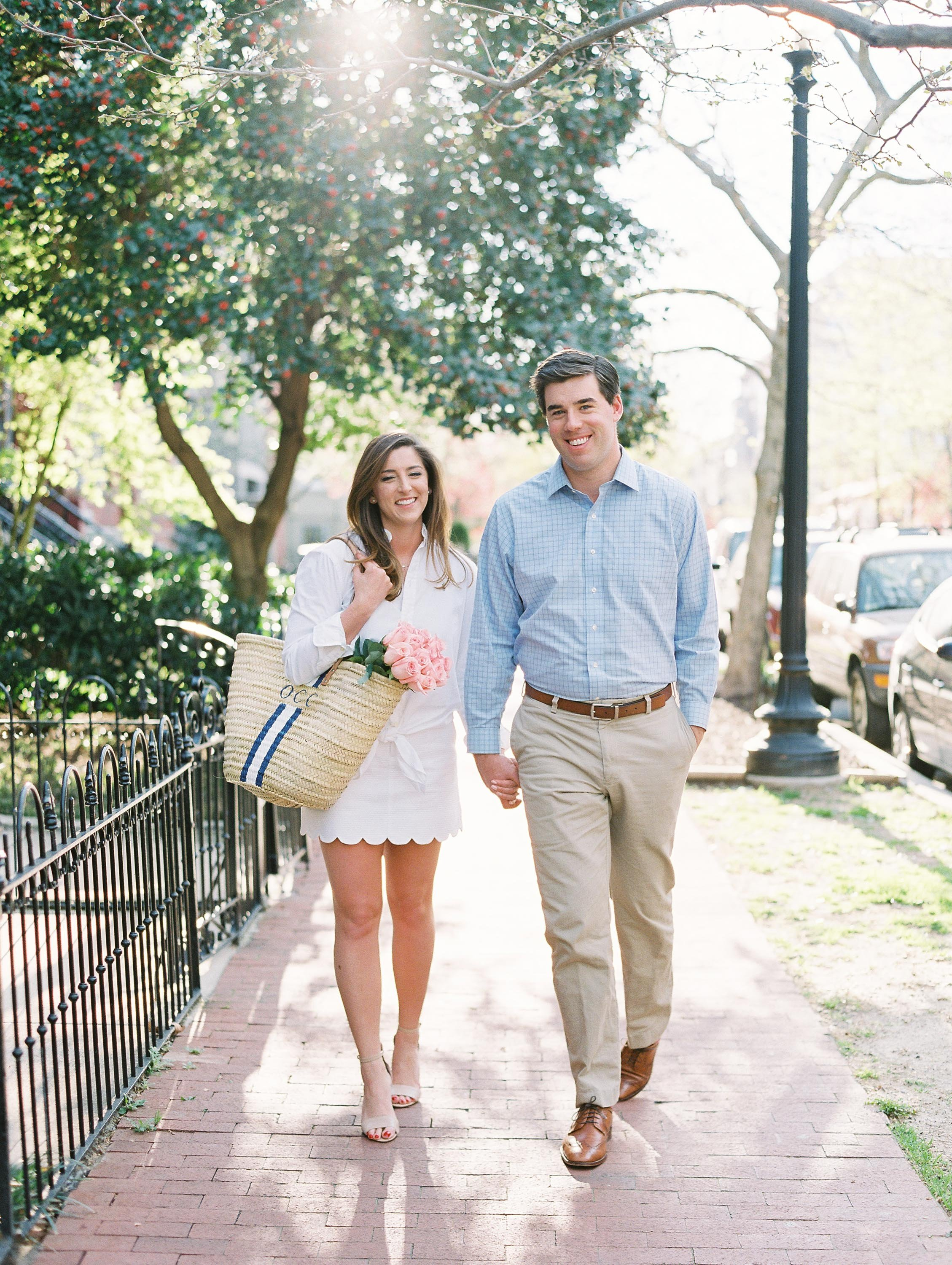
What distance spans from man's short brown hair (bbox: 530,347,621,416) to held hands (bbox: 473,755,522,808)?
3.33ft

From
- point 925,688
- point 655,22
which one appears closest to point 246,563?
point 925,688

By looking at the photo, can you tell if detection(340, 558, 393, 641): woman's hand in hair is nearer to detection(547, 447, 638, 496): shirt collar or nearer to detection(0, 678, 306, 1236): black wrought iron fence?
detection(547, 447, 638, 496): shirt collar

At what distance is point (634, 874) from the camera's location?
12.5 feet

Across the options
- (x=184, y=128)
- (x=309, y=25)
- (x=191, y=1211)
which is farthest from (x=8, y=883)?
(x=309, y=25)

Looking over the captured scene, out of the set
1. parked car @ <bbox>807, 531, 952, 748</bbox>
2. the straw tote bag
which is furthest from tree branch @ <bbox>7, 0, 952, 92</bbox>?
parked car @ <bbox>807, 531, 952, 748</bbox>

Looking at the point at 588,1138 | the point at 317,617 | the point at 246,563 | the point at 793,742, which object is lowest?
the point at 588,1138

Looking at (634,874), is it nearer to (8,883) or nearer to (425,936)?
(425,936)

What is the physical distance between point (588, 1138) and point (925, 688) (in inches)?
254

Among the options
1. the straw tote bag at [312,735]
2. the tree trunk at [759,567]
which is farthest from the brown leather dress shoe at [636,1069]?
the tree trunk at [759,567]

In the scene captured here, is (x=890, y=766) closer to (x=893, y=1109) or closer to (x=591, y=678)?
(x=893, y=1109)

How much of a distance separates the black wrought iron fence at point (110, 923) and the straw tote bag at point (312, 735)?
420 mm

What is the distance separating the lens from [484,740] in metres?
3.78

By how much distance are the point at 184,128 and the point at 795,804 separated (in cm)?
578

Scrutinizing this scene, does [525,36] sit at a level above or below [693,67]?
above
